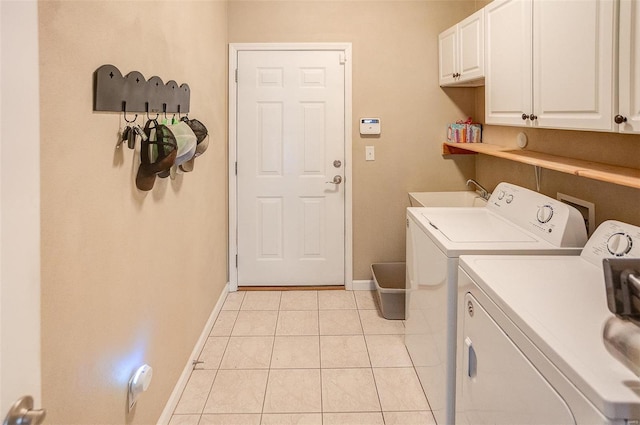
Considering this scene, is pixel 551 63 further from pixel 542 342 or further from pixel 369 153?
pixel 369 153

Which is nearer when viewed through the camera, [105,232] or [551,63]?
[105,232]

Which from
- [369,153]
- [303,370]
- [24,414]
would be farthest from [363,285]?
[24,414]

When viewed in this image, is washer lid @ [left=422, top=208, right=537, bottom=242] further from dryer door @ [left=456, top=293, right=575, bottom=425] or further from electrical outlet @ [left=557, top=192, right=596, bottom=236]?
dryer door @ [left=456, top=293, right=575, bottom=425]

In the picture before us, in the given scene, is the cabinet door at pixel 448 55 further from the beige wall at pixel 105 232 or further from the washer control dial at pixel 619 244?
the washer control dial at pixel 619 244

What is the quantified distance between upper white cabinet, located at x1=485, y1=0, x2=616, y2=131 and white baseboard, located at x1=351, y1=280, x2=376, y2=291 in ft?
5.78

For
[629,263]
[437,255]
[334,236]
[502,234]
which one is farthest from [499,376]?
[334,236]

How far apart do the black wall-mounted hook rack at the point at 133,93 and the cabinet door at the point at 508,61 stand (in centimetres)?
169

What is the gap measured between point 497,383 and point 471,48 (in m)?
2.31

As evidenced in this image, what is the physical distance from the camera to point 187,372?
2.54 meters

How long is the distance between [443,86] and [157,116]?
2.54 m

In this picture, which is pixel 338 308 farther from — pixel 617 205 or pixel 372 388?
pixel 617 205

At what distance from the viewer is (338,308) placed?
3.57 meters

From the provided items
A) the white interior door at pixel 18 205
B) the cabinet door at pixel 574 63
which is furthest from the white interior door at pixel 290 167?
the white interior door at pixel 18 205

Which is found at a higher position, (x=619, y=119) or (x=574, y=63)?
(x=574, y=63)
